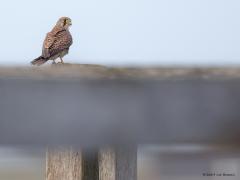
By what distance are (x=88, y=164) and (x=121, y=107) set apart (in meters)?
0.54

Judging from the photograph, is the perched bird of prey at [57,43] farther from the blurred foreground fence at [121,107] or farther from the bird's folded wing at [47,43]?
the blurred foreground fence at [121,107]

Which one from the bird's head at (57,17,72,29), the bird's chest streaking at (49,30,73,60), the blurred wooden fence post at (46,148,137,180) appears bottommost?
the blurred wooden fence post at (46,148,137,180)

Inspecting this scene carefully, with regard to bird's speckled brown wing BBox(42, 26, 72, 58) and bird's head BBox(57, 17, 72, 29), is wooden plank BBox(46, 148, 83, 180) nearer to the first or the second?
bird's speckled brown wing BBox(42, 26, 72, 58)

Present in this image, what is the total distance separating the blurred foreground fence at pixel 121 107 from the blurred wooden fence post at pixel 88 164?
373mm

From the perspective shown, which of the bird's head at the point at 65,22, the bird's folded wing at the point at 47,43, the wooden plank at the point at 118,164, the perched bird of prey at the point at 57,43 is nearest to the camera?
the wooden plank at the point at 118,164

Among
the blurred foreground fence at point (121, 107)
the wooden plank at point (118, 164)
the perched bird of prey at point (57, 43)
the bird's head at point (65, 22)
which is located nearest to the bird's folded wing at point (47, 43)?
the perched bird of prey at point (57, 43)

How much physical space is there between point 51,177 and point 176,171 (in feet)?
2.08

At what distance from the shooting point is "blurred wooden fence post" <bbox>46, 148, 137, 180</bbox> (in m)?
1.63

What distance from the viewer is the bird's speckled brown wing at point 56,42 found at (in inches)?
322

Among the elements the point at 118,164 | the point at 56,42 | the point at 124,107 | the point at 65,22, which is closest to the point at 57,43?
the point at 56,42

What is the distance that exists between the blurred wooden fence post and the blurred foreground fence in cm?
37

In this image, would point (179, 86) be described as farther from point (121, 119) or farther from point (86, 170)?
point (86, 170)

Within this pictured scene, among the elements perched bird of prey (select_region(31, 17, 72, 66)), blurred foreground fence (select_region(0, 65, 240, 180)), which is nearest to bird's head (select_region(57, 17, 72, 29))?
perched bird of prey (select_region(31, 17, 72, 66))

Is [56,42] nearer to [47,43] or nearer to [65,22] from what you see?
[47,43]
